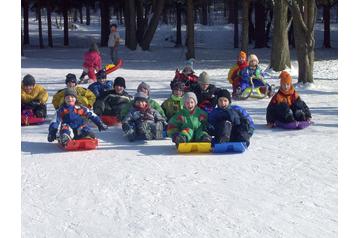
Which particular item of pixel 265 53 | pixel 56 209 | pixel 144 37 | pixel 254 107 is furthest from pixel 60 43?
pixel 56 209

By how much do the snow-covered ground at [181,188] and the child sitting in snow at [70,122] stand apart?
0.25 m

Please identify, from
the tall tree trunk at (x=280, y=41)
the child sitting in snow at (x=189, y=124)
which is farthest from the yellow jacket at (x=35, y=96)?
the tall tree trunk at (x=280, y=41)

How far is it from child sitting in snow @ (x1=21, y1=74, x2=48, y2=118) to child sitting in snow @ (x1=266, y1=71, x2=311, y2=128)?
160 inches

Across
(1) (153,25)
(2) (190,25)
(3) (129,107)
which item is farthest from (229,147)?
(1) (153,25)

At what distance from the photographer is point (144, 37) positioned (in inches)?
1115

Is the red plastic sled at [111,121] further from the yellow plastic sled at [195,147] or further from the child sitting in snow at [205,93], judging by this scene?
the yellow plastic sled at [195,147]

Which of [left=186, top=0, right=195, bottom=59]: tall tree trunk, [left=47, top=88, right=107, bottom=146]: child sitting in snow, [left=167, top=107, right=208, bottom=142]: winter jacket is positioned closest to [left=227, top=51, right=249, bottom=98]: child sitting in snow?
[left=167, top=107, right=208, bottom=142]: winter jacket

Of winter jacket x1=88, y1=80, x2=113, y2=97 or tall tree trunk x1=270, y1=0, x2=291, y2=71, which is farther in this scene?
tall tree trunk x1=270, y1=0, x2=291, y2=71

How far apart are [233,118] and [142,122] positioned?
1.50 meters

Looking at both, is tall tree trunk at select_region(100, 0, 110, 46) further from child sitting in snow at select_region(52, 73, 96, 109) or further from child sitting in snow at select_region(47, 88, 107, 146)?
child sitting in snow at select_region(47, 88, 107, 146)

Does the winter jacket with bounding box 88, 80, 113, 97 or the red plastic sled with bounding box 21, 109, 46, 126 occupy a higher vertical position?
the winter jacket with bounding box 88, 80, 113, 97

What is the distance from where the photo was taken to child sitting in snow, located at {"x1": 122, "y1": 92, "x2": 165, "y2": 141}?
8883 mm

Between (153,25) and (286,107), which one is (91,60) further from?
(153,25)

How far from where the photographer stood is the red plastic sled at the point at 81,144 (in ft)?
27.1
